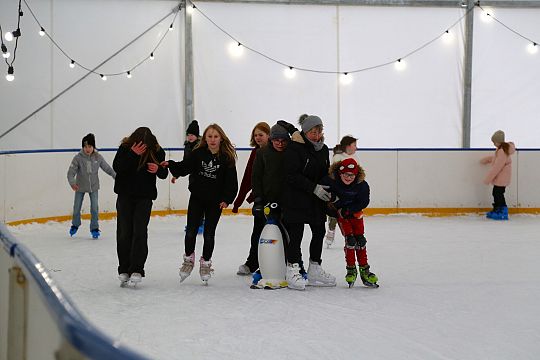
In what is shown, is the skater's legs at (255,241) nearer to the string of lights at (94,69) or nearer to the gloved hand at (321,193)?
the gloved hand at (321,193)

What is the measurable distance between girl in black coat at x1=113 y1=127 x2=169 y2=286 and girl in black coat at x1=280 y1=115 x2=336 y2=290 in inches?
33.3

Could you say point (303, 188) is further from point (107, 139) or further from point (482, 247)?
point (107, 139)

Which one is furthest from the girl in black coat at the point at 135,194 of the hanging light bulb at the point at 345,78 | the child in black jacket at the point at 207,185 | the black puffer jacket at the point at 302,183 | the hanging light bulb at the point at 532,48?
the hanging light bulb at the point at 532,48

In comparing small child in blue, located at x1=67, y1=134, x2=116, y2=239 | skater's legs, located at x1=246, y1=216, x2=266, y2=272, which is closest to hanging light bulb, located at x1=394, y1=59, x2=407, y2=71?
small child in blue, located at x1=67, y1=134, x2=116, y2=239

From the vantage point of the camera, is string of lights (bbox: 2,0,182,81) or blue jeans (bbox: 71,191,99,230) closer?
blue jeans (bbox: 71,191,99,230)

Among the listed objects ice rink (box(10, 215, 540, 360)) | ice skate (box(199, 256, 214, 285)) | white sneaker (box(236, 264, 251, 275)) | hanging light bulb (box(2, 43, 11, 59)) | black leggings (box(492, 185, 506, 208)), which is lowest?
ice rink (box(10, 215, 540, 360))

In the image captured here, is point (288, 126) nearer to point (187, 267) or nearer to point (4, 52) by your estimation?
point (187, 267)

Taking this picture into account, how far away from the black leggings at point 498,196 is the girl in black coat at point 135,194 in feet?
22.6

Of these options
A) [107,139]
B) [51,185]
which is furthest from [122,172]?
[107,139]

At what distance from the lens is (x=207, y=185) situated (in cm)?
639

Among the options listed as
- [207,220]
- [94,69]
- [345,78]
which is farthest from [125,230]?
[345,78]

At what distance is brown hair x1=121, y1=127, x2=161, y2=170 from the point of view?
6291mm

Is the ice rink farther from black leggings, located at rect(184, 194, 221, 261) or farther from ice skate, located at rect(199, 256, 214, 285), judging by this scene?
black leggings, located at rect(184, 194, 221, 261)

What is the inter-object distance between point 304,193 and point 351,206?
328 mm
